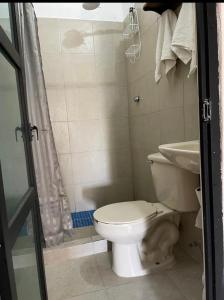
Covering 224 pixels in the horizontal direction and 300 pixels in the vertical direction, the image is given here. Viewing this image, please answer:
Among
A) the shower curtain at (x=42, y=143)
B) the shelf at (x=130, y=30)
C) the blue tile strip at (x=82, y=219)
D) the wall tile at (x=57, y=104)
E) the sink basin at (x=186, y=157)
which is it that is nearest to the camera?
the sink basin at (x=186, y=157)

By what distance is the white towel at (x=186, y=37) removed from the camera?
4.41 ft

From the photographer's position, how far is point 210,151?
811mm

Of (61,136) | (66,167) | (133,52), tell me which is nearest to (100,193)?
(66,167)

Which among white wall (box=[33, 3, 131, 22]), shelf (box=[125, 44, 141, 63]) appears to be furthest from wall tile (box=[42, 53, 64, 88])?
shelf (box=[125, 44, 141, 63])

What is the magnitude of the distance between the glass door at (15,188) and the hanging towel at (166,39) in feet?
2.89

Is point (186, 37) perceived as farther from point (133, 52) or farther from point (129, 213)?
point (129, 213)

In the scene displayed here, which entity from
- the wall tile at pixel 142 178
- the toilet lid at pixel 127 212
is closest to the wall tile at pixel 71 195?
the wall tile at pixel 142 178

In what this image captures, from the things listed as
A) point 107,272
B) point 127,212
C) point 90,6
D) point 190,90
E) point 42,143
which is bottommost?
point 107,272

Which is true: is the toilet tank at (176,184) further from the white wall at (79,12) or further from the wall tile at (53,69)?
the white wall at (79,12)

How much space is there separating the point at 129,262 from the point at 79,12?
7.30 ft

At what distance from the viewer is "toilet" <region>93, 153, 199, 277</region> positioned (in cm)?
151

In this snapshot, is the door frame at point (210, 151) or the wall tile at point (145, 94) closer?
the door frame at point (210, 151)

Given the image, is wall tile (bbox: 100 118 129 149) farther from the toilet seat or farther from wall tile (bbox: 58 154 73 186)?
the toilet seat

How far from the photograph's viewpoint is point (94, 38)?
7.98 ft
